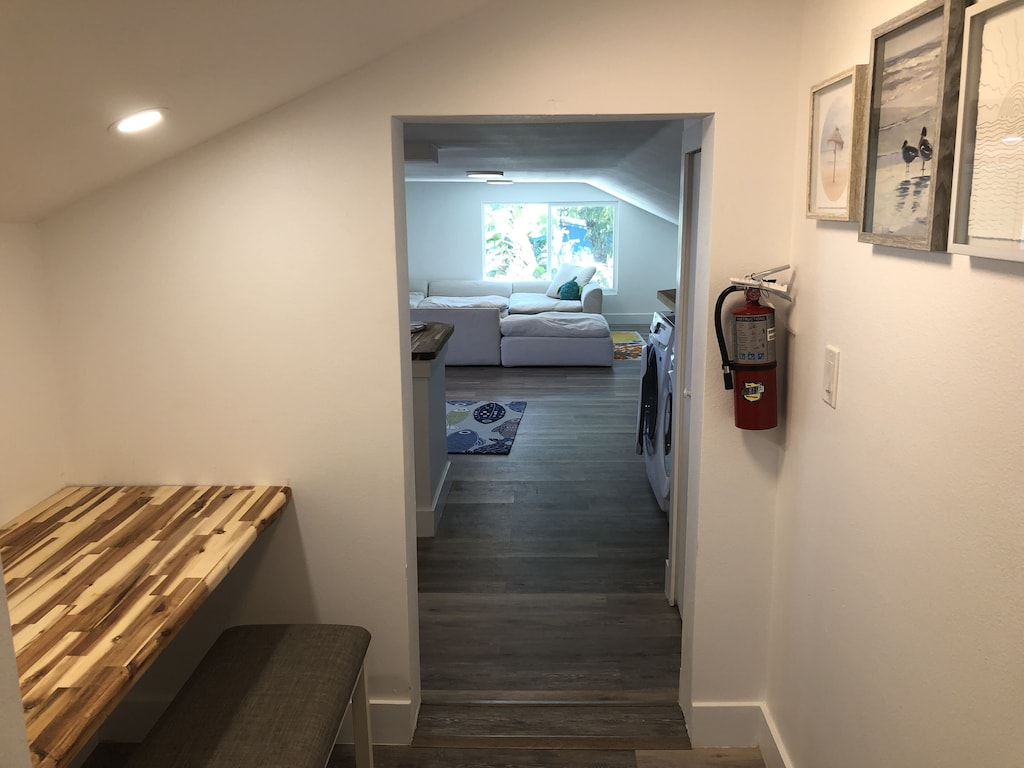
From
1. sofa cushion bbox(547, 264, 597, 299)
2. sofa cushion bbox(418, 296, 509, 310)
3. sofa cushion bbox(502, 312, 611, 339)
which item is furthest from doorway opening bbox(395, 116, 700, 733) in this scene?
sofa cushion bbox(547, 264, 597, 299)

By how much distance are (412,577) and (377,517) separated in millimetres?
261

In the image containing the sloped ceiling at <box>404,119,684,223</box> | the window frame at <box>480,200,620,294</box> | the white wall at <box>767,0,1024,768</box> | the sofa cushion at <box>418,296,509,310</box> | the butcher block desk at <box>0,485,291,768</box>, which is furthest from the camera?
the window frame at <box>480,200,620,294</box>

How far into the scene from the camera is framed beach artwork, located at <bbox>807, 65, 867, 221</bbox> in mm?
1601

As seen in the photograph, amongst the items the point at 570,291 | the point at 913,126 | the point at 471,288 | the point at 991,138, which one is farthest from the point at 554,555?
the point at 471,288

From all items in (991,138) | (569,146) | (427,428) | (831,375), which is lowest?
(427,428)

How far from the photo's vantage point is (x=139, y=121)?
173 centimetres

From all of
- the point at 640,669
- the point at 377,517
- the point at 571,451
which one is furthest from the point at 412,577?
the point at 571,451

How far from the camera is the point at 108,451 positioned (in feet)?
7.63

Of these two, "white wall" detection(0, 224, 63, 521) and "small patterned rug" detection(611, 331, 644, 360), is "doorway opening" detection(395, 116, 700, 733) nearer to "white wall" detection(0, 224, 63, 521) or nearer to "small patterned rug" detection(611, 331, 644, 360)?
"white wall" detection(0, 224, 63, 521)

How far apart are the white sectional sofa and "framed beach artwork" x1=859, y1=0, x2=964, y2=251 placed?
5975 mm

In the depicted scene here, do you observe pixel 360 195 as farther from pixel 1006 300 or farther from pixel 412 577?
pixel 1006 300

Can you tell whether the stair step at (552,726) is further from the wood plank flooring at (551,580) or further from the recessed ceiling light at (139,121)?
the recessed ceiling light at (139,121)

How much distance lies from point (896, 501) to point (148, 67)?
1.56 meters

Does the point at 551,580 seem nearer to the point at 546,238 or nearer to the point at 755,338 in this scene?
the point at 755,338
